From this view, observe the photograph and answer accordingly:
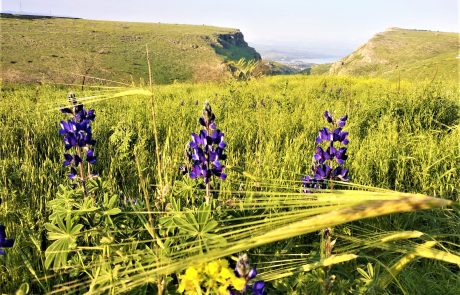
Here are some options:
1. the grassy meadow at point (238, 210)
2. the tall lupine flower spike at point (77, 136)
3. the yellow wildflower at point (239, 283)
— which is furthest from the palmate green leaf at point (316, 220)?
the tall lupine flower spike at point (77, 136)

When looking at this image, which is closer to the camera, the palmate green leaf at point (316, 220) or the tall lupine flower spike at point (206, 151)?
the palmate green leaf at point (316, 220)

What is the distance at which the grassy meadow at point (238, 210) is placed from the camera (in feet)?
2.24

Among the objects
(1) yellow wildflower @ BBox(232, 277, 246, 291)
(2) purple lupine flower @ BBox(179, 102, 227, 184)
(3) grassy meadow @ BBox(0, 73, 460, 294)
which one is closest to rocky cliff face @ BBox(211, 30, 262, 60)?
(3) grassy meadow @ BBox(0, 73, 460, 294)

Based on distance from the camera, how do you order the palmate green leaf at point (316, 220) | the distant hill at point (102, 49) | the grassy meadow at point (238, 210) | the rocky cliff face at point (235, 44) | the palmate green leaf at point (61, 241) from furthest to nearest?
the rocky cliff face at point (235, 44) < the distant hill at point (102, 49) < the palmate green leaf at point (61, 241) < the grassy meadow at point (238, 210) < the palmate green leaf at point (316, 220)

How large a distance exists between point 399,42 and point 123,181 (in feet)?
196

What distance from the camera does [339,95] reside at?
6.30 meters

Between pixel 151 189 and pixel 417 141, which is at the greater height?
pixel 417 141

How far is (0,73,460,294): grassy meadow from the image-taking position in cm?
68

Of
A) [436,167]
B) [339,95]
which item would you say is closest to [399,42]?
[339,95]

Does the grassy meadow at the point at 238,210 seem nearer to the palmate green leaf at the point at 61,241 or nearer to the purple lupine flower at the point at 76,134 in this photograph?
the palmate green leaf at the point at 61,241

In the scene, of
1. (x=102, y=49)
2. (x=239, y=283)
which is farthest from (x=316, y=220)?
(x=102, y=49)

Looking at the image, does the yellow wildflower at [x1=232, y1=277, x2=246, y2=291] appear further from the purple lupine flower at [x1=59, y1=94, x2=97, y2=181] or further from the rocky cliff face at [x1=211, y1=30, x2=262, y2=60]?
the rocky cliff face at [x1=211, y1=30, x2=262, y2=60]

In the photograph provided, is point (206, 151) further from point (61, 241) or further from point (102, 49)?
point (102, 49)

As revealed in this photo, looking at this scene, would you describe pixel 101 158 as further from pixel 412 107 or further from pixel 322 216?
pixel 412 107
